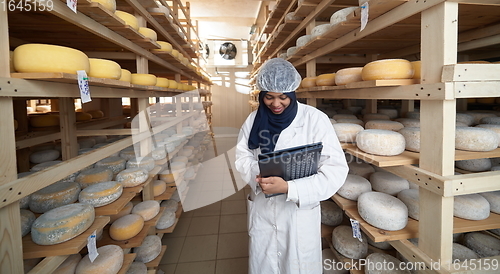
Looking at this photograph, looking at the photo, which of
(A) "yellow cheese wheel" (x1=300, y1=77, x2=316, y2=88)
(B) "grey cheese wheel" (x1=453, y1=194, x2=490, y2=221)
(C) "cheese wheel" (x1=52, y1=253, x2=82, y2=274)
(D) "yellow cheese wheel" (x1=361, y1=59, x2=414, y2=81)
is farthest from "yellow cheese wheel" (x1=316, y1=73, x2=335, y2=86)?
(C) "cheese wheel" (x1=52, y1=253, x2=82, y2=274)

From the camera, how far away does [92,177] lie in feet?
5.76

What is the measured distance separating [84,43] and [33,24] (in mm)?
673

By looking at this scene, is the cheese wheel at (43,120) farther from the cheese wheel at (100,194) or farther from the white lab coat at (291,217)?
the white lab coat at (291,217)

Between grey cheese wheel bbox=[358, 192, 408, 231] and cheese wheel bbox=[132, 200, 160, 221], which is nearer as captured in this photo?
grey cheese wheel bbox=[358, 192, 408, 231]

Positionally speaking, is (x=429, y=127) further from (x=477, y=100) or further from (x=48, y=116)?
(x=48, y=116)

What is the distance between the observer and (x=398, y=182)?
179cm

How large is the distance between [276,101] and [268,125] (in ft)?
0.50

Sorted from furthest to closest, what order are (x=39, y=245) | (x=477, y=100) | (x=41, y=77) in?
(x=477, y=100) → (x=39, y=245) → (x=41, y=77)

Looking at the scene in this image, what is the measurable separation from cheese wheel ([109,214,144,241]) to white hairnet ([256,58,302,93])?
53.0 inches

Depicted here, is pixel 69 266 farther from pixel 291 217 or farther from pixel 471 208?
pixel 471 208

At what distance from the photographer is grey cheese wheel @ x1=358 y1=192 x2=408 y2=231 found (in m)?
1.42

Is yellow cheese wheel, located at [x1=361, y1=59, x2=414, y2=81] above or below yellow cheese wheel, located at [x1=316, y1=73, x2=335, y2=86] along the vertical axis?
below

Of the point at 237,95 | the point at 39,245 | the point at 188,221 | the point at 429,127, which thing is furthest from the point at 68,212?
the point at 237,95

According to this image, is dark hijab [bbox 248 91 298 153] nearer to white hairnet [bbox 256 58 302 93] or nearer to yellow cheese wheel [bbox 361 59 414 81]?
white hairnet [bbox 256 58 302 93]
